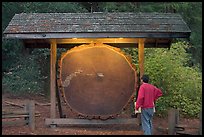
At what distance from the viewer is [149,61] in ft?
57.7

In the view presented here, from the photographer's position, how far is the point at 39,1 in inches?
840

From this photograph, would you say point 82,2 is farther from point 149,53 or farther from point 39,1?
point 149,53

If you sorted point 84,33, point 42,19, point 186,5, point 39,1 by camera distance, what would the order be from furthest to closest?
point 186,5 → point 39,1 → point 42,19 → point 84,33

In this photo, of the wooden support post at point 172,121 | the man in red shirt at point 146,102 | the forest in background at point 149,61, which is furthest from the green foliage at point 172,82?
the man in red shirt at point 146,102

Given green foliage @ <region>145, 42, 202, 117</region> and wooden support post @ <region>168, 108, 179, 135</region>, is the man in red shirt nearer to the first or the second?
wooden support post @ <region>168, 108, 179, 135</region>

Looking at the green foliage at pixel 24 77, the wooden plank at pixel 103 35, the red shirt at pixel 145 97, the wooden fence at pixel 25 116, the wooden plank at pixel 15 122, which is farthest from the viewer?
the green foliage at pixel 24 77

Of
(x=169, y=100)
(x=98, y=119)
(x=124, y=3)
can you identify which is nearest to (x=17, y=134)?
(x=98, y=119)

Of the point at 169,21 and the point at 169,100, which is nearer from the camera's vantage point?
the point at 169,21

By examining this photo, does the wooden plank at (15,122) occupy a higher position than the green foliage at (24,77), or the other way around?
the wooden plank at (15,122)

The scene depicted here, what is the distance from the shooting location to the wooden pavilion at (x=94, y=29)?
12594 millimetres

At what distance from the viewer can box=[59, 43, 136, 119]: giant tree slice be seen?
43.6 feet

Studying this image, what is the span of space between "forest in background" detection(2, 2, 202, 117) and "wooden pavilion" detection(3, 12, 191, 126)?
155 inches

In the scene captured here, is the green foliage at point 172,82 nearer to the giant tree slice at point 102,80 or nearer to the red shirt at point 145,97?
the giant tree slice at point 102,80

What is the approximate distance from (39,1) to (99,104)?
9.66 m
